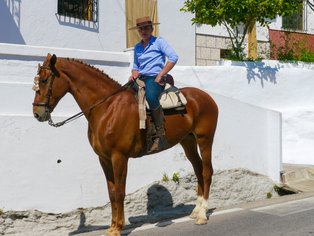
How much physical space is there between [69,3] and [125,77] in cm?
464

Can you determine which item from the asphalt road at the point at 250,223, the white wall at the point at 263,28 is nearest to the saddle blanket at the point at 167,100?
the asphalt road at the point at 250,223

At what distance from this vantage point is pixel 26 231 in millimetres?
7359

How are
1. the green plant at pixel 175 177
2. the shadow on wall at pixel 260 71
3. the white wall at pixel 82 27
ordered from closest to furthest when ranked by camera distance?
1. the green plant at pixel 175 177
2. the white wall at pixel 82 27
3. the shadow on wall at pixel 260 71

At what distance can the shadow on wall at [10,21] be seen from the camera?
1127 centimetres

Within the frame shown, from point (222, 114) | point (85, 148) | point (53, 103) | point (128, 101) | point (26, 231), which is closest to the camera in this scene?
point (53, 103)

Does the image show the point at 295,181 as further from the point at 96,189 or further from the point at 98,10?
the point at 98,10

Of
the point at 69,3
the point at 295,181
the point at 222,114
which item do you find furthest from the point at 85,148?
the point at 69,3

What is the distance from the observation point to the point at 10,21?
11391 millimetres

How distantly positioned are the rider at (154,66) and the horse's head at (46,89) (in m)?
1.15

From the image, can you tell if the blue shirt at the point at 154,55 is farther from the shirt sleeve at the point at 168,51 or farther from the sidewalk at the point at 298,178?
the sidewalk at the point at 298,178

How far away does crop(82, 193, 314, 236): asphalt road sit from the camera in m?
6.96

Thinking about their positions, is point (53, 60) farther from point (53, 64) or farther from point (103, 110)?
point (103, 110)

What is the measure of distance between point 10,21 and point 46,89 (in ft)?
18.5

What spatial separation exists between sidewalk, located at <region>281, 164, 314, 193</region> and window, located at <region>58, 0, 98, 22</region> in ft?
19.7
